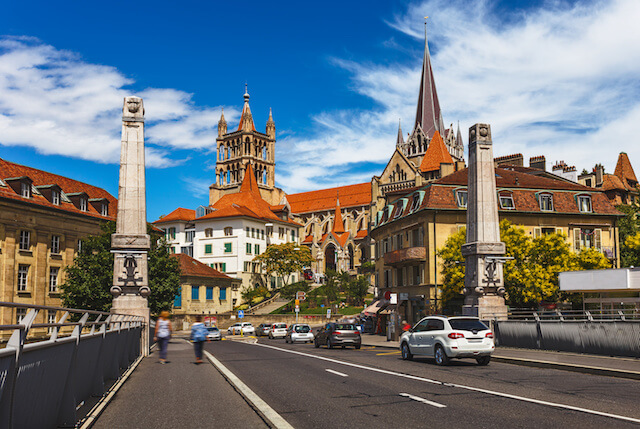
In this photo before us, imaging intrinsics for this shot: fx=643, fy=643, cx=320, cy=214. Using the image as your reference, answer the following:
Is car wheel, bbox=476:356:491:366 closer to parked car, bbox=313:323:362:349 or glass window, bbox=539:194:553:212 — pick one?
parked car, bbox=313:323:362:349

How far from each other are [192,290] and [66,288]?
124ft

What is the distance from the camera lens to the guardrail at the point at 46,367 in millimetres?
5133

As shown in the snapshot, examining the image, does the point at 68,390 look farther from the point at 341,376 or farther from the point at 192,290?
the point at 192,290

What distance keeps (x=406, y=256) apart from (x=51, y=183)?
34090mm

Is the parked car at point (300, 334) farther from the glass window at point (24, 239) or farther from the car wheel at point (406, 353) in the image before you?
the glass window at point (24, 239)

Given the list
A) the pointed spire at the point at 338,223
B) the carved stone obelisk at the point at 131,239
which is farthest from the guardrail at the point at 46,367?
the pointed spire at the point at 338,223

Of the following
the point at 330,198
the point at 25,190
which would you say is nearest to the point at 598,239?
the point at 25,190

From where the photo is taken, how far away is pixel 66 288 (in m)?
41.8

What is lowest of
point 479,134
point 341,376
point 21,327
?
point 341,376

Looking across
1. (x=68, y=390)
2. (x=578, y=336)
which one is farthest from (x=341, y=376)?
(x=578, y=336)

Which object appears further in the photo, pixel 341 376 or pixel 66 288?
pixel 66 288

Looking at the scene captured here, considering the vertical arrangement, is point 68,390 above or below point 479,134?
below

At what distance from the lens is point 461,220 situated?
161 ft

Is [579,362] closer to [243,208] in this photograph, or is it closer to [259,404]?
[259,404]
